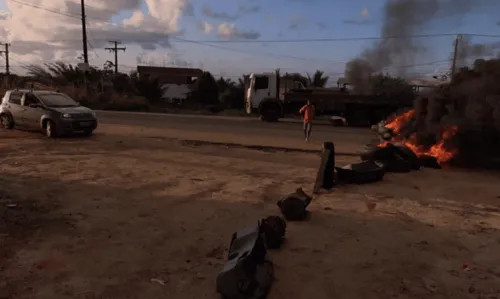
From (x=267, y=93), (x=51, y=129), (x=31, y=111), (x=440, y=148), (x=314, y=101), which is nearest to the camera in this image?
(x=440, y=148)

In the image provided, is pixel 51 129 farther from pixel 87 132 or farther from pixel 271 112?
pixel 271 112

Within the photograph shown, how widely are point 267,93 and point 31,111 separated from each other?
13839 mm

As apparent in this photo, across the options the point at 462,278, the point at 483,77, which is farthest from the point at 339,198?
the point at 483,77

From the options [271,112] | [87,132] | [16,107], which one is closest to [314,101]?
[271,112]

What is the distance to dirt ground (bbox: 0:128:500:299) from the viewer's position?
4.45m

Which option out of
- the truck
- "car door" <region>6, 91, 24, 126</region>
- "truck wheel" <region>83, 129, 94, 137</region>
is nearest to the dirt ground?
"truck wheel" <region>83, 129, 94, 137</region>

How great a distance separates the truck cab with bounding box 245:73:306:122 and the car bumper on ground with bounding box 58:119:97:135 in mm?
11818

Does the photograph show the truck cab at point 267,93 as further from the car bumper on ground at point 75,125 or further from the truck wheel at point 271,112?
the car bumper on ground at point 75,125

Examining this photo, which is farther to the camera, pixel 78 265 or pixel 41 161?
pixel 41 161

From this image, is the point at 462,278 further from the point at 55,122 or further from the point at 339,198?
the point at 55,122

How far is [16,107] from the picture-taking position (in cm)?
1731

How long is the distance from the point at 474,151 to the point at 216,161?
21.4ft

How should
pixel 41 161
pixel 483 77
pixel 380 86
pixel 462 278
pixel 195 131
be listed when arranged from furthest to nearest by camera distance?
pixel 380 86 < pixel 195 131 < pixel 483 77 < pixel 41 161 < pixel 462 278

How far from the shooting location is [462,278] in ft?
15.4
